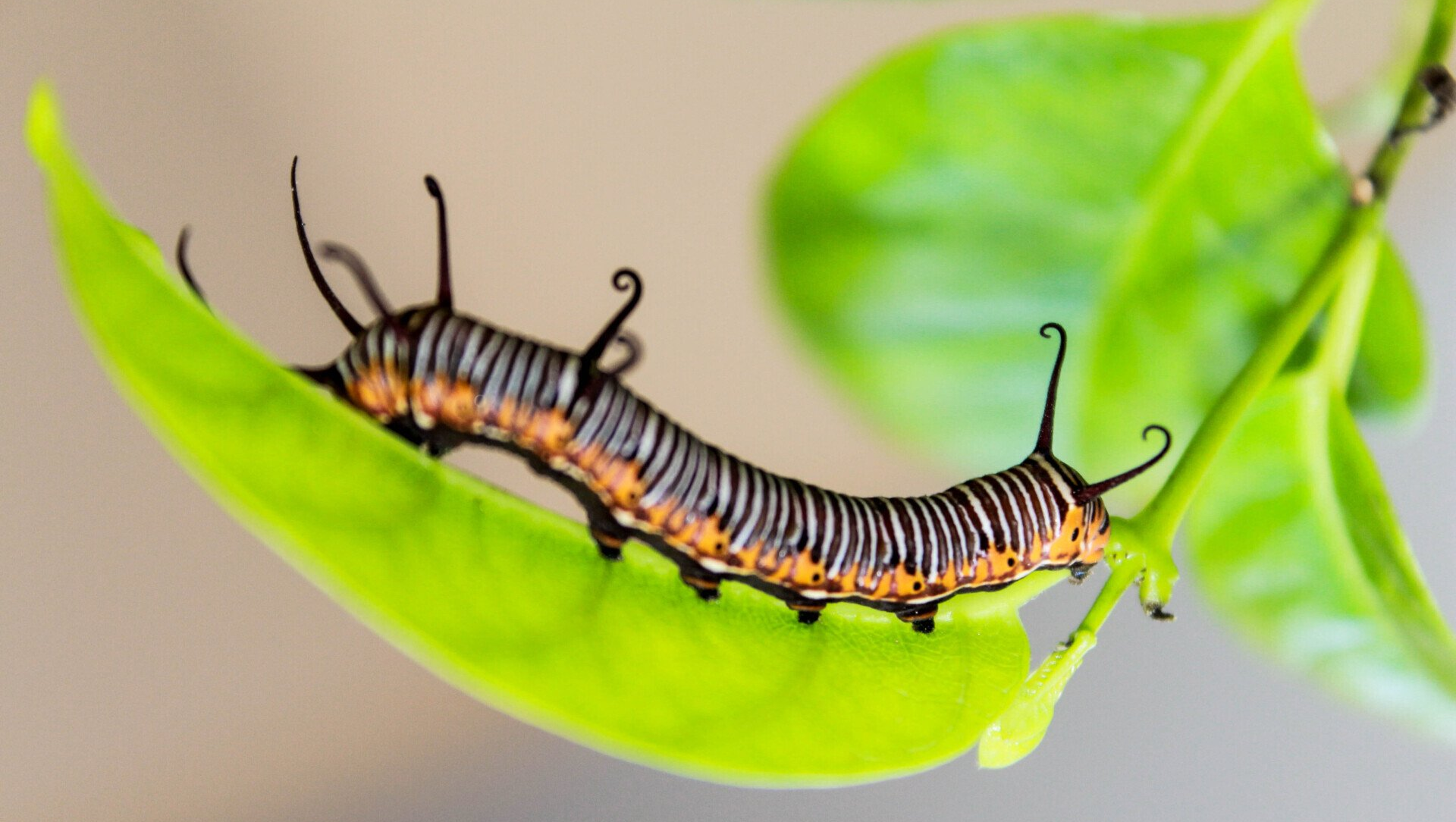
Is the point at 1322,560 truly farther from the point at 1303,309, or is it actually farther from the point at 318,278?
the point at 318,278

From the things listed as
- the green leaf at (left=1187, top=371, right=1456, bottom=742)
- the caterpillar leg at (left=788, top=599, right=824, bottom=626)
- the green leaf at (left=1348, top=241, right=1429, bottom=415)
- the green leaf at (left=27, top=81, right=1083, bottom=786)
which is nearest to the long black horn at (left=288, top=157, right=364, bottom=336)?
the green leaf at (left=27, top=81, right=1083, bottom=786)

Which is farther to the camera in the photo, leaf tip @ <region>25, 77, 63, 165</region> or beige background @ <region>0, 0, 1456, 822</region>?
beige background @ <region>0, 0, 1456, 822</region>

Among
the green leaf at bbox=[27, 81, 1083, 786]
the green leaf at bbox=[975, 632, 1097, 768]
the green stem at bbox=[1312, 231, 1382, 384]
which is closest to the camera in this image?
the green leaf at bbox=[27, 81, 1083, 786]

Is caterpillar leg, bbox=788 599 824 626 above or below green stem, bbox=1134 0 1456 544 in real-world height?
below

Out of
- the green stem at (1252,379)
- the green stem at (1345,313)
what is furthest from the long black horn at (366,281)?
the green stem at (1345,313)

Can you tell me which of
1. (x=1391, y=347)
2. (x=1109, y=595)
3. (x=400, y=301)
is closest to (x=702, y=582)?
(x=1109, y=595)

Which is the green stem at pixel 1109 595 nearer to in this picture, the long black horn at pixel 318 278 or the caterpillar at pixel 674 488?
the caterpillar at pixel 674 488

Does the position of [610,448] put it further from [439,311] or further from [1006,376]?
[1006,376]

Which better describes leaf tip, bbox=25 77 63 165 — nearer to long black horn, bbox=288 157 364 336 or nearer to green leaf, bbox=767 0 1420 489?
long black horn, bbox=288 157 364 336
